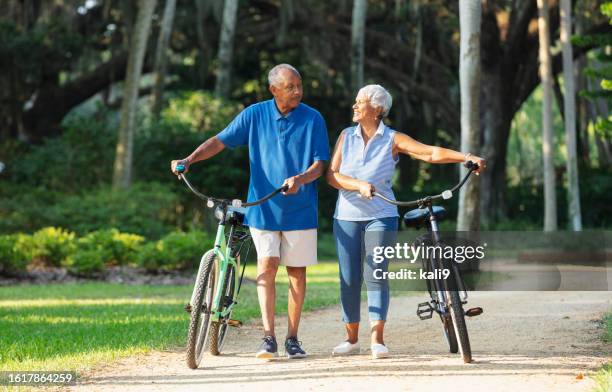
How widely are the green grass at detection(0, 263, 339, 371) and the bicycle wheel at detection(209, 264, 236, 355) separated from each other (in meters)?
0.68

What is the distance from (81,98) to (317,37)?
8.32m

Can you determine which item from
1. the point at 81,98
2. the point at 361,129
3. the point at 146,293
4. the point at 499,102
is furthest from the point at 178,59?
the point at 361,129

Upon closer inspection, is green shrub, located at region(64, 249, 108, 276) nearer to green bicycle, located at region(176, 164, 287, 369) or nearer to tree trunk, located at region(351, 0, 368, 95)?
green bicycle, located at region(176, 164, 287, 369)

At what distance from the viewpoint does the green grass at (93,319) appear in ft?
27.8

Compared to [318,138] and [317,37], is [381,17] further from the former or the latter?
[318,138]

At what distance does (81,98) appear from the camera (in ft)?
118

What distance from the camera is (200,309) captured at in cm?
750

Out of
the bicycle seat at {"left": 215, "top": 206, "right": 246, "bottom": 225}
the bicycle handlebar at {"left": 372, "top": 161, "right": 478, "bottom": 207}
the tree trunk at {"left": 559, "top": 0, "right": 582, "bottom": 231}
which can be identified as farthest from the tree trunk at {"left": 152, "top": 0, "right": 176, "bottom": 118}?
the bicycle handlebar at {"left": 372, "top": 161, "right": 478, "bottom": 207}

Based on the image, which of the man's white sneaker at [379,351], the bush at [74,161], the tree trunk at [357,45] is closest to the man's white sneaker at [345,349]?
the man's white sneaker at [379,351]

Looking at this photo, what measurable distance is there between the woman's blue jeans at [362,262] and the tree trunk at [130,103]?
669 inches

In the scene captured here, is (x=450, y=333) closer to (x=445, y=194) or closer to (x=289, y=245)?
(x=445, y=194)

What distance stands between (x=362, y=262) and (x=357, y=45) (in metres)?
22.4

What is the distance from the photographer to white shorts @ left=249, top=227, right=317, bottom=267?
26.3 feet

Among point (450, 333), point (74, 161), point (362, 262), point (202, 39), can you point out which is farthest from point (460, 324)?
point (202, 39)
